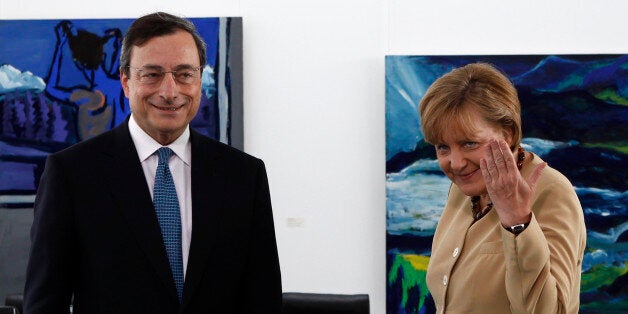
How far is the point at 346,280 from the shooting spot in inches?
190

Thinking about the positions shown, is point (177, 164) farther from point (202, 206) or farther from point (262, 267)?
point (262, 267)

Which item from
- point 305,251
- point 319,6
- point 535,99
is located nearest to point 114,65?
point 319,6

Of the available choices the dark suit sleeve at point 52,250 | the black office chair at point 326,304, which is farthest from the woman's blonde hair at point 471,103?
the black office chair at point 326,304

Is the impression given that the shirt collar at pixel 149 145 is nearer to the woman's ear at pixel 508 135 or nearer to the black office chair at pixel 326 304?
the woman's ear at pixel 508 135

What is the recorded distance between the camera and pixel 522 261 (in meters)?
1.79

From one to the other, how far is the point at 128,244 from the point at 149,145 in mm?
276

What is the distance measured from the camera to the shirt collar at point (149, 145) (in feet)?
7.09

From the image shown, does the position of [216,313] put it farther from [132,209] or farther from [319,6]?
[319,6]

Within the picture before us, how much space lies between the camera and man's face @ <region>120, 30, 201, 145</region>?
2.13m

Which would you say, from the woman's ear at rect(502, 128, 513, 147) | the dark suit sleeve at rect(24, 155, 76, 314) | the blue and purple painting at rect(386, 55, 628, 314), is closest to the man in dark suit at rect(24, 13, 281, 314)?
the dark suit sleeve at rect(24, 155, 76, 314)

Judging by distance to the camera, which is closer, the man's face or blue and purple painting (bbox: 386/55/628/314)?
the man's face

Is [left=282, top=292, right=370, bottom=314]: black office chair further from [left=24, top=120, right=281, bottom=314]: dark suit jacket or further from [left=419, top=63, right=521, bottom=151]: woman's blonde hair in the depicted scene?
[left=419, top=63, right=521, bottom=151]: woman's blonde hair

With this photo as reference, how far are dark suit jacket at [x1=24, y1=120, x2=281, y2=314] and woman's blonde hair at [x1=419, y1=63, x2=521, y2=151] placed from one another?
0.52 meters

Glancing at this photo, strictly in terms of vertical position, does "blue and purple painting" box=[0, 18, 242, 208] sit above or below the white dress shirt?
above
